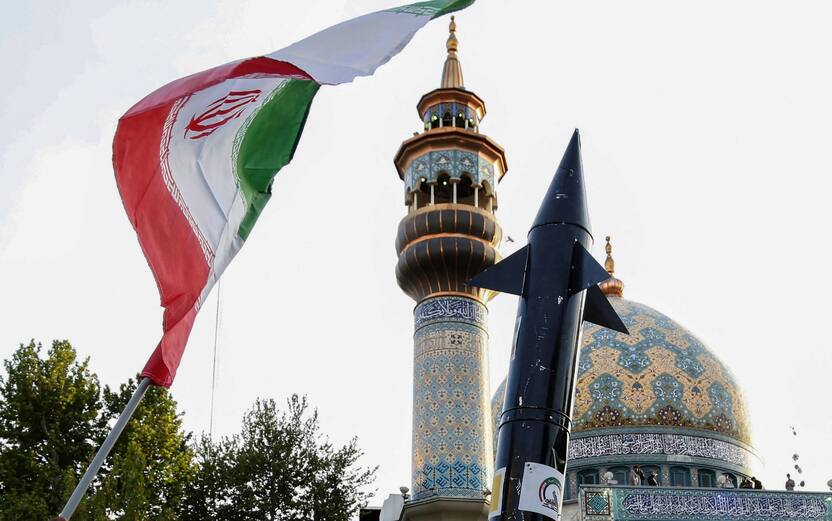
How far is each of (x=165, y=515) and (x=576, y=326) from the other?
342 inches

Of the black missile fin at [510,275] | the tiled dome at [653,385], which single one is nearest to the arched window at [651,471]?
the tiled dome at [653,385]

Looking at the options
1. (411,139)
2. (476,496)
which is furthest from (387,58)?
(411,139)

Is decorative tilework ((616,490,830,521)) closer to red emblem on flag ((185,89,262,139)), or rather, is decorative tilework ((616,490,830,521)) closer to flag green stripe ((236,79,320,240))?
flag green stripe ((236,79,320,240))

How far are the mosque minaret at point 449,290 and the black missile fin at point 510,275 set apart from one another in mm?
6230

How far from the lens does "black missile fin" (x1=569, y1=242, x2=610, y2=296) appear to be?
12.6 meters

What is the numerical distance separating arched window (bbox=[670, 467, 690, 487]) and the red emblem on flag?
1656 centimetres

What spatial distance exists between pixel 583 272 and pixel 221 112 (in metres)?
5.86

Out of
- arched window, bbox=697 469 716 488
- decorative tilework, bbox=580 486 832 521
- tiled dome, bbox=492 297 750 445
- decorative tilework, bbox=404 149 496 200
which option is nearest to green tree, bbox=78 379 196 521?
decorative tilework, bbox=404 149 496 200

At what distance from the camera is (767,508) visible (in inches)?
760

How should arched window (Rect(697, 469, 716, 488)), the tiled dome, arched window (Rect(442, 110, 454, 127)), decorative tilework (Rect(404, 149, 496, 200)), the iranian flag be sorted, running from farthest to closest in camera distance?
1. the tiled dome
2. arched window (Rect(697, 469, 716, 488))
3. arched window (Rect(442, 110, 454, 127))
4. decorative tilework (Rect(404, 149, 496, 200))
5. the iranian flag

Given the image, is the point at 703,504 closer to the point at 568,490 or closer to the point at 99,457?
the point at 568,490

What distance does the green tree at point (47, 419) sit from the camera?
19094mm

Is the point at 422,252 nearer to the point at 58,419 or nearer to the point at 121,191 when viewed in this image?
the point at 58,419

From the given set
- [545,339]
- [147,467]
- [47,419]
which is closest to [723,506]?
[545,339]
